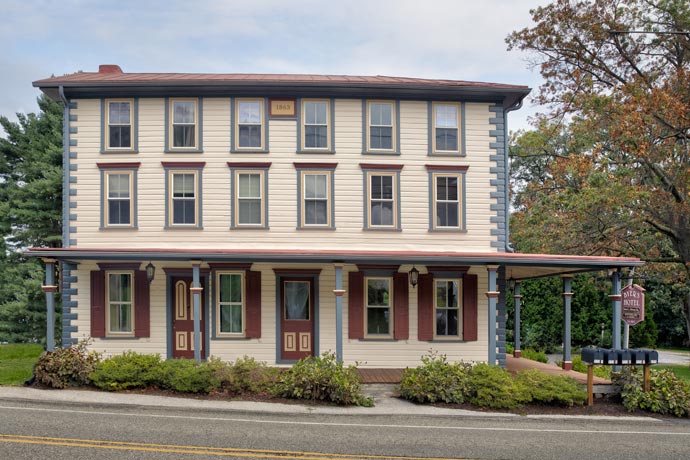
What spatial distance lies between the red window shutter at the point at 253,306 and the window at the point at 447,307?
16.1 feet

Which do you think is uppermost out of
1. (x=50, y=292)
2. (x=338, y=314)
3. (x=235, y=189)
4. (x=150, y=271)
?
(x=235, y=189)

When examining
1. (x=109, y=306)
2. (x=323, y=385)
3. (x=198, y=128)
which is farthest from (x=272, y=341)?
(x=198, y=128)

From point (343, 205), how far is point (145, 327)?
6.36m

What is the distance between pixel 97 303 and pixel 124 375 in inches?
145

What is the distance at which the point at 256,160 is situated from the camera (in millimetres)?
14797

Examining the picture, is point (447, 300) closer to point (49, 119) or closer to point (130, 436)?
point (130, 436)

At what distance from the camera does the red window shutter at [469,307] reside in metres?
14.5

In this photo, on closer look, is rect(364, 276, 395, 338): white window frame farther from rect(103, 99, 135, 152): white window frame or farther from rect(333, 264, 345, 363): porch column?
rect(103, 99, 135, 152): white window frame

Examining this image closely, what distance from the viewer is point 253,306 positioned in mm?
14500

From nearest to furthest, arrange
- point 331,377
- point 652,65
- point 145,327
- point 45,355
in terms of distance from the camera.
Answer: point 331,377 → point 45,355 → point 145,327 → point 652,65

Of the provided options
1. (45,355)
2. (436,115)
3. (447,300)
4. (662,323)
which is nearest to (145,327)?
(45,355)

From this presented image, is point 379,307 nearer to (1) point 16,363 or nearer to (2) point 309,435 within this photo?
(2) point 309,435

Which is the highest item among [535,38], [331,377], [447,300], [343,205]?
[535,38]

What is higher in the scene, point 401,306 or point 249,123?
point 249,123
